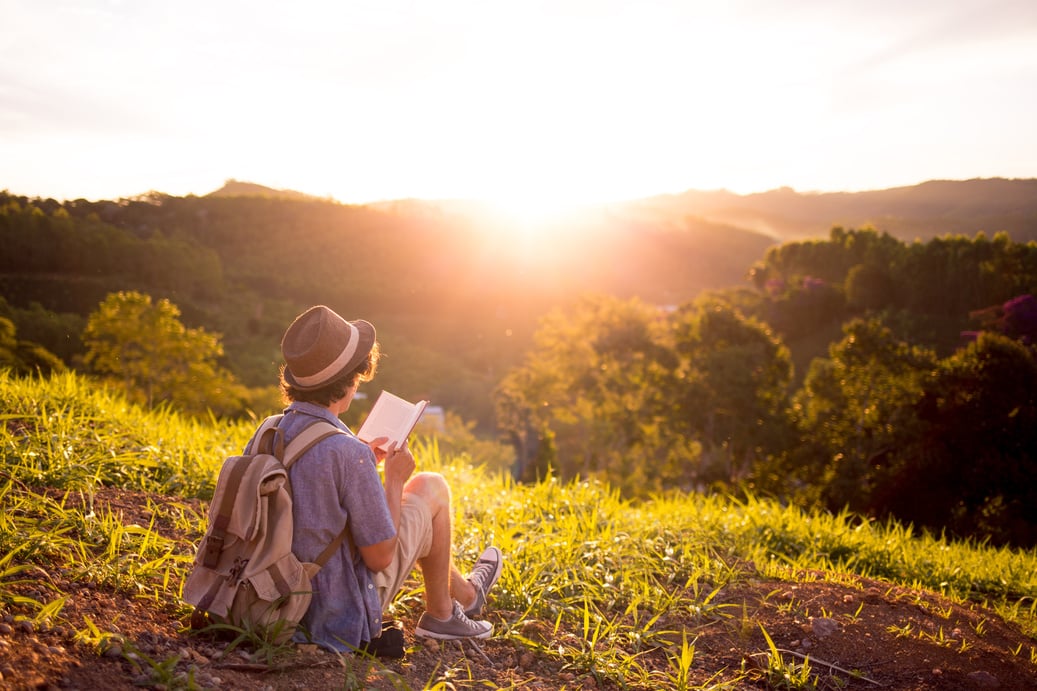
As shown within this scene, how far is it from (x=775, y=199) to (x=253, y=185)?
65.6 metres

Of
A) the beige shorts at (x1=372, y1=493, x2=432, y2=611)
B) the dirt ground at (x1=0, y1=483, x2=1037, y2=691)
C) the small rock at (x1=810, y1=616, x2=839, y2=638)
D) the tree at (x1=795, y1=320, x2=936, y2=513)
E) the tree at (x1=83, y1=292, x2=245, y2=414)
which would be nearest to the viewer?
the dirt ground at (x1=0, y1=483, x2=1037, y2=691)

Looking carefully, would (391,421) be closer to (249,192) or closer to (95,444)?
(95,444)

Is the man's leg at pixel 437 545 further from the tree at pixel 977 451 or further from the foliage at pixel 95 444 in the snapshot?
the tree at pixel 977 451

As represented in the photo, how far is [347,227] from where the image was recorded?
58125 mm

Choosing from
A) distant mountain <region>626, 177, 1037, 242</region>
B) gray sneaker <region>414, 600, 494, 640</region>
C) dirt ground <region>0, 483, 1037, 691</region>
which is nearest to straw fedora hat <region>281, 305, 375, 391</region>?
dirt ground <region>0, 483, 1037, 691</region>

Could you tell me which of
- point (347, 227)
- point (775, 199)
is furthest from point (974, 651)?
point (775, 199)

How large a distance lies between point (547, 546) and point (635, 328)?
16.7 metres

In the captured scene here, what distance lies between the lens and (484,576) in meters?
3.31

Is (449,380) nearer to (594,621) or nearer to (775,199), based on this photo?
(594,621)

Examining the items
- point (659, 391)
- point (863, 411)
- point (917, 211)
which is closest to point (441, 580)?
point (863, 411)

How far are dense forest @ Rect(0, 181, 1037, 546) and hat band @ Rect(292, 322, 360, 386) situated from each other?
319 inches

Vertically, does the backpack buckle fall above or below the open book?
below

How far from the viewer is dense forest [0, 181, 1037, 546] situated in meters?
12.6

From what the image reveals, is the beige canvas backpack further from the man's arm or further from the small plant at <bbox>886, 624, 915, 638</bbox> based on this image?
the small plant at <bbox>886, 624, 915, 638</bbox>
